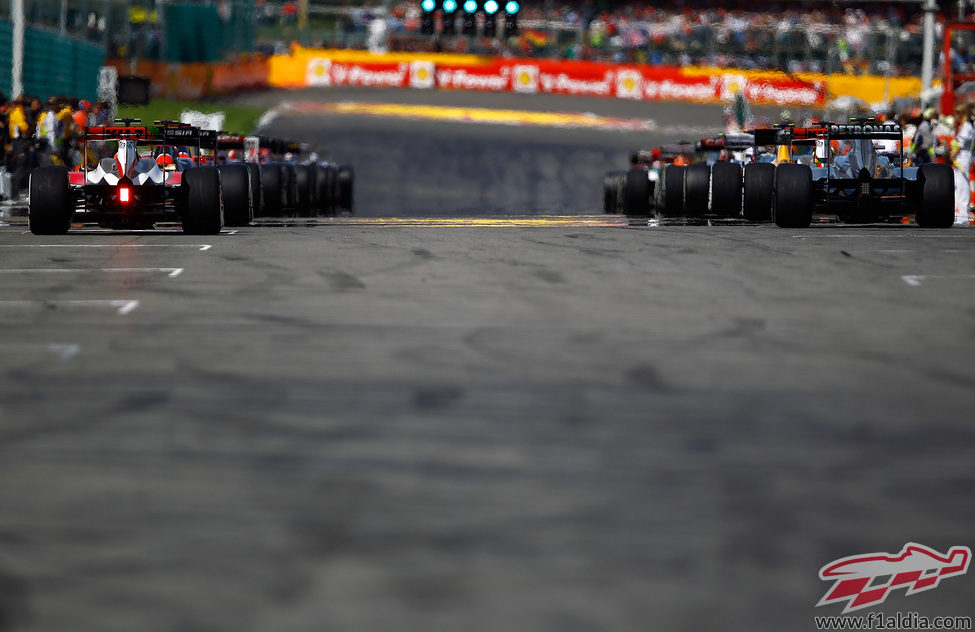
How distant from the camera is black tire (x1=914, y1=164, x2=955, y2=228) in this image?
20.1 meters

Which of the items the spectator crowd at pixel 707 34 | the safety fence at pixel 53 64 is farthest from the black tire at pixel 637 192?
the spectator crowd at pixel 707 34

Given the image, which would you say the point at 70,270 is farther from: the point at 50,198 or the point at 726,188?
the point at 726,188

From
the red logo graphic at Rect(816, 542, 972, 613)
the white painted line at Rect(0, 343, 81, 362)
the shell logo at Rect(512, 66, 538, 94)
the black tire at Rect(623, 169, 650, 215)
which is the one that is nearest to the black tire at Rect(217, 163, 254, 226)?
the black tire at Rect(623, 169, 650, 215)

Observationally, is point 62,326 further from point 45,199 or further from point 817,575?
point 45,199

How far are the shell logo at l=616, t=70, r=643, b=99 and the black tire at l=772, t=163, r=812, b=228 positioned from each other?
125 feet

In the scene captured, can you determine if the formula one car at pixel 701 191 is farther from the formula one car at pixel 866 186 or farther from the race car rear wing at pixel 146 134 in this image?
the race car rear wing at pixel 146 134

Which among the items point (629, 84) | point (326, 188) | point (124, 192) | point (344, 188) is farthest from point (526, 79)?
point (124, 192)

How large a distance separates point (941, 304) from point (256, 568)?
7.55 m

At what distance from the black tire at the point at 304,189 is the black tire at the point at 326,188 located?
732 mm

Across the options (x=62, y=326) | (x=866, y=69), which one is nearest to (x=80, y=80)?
(x=866, y=69)

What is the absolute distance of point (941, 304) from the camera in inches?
430

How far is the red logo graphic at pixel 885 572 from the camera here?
13.9 feet

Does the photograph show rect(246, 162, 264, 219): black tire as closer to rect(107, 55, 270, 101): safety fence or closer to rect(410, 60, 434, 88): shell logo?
rect(107, 55, 270, 101): safety fence

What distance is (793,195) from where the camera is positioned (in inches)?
783
